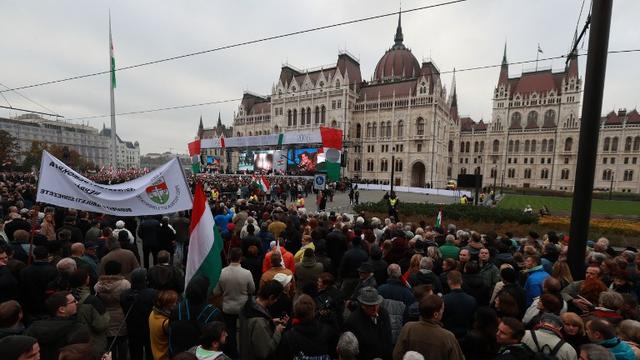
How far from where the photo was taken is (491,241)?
641cm

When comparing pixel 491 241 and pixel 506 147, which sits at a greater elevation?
pixel 506 147

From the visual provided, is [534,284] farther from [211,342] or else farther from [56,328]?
[56,328]

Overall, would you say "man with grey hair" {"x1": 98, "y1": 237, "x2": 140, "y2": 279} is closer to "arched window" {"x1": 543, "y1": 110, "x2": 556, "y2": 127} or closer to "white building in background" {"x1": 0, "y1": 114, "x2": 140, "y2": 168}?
"arched window" {"x1": 543, "y1": 110, "x2": 556, "y2": 127}

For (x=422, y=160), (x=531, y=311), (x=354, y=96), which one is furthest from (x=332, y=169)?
(x=354, y=96)

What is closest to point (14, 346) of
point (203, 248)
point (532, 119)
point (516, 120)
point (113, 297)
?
point (113, 297)

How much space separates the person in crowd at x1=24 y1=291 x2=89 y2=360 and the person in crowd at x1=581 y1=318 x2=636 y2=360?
4389 mm

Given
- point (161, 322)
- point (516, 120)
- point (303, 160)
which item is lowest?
point (161, 322)

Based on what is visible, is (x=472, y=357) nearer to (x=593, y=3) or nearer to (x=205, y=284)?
(x=205, y=284)

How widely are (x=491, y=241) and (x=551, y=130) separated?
74.2 meters

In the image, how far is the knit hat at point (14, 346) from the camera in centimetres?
198

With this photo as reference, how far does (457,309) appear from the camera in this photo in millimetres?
3424

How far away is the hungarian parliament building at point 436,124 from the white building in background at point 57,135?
77567 mm

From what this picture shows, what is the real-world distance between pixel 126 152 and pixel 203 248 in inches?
6915

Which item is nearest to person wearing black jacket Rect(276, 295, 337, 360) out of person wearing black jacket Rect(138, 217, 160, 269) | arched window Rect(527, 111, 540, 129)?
person wearing black jacket Rect(138, 217, 160, 269)
